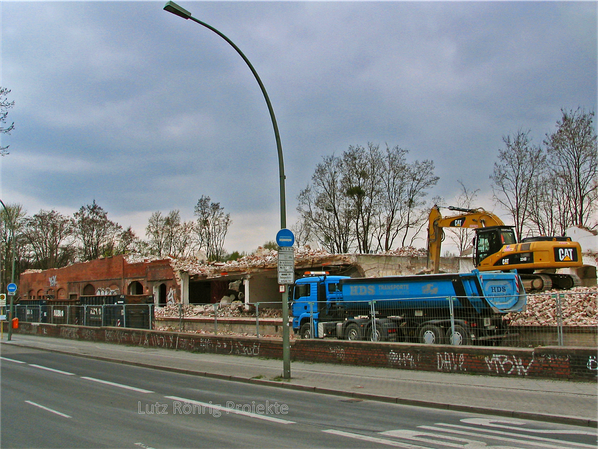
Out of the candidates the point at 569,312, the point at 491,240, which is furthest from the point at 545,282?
the point at 569,312

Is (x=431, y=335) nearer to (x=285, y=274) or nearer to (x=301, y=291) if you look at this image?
(x=285, y=274)

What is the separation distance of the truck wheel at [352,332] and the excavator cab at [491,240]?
31.8 ft

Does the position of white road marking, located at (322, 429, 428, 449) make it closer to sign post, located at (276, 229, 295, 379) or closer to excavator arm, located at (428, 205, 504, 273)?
sign post, located at (276, 229, 295, 379)

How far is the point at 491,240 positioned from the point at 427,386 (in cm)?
1385

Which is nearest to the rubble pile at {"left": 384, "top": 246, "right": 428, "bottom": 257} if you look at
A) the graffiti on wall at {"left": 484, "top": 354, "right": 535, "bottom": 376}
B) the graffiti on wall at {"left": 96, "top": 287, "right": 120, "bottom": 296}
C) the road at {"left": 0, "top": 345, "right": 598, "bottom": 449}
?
the graffiti on wall at {"left": 484, "top": 354, "right": 535, "bottom": 376}

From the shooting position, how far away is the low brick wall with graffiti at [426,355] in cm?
1189

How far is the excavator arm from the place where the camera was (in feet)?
86.7

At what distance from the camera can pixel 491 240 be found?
2411 cm

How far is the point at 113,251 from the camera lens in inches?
2815

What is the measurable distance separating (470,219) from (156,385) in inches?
742

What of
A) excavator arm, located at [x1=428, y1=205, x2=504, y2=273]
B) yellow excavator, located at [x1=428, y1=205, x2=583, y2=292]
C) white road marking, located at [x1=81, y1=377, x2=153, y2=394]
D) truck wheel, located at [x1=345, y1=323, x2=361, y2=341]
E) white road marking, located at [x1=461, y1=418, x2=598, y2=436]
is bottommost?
white road marking, located at [x1=81, y1=377, x2=153, y2=394]

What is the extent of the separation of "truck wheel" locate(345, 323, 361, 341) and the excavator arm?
10.7m

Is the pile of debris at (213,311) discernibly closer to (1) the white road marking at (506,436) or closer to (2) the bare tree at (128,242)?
(1) the white road marking at (506,436)

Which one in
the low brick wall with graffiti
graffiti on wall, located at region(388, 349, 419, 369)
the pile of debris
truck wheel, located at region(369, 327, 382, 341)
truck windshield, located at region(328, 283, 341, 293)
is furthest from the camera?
the pile of debris
